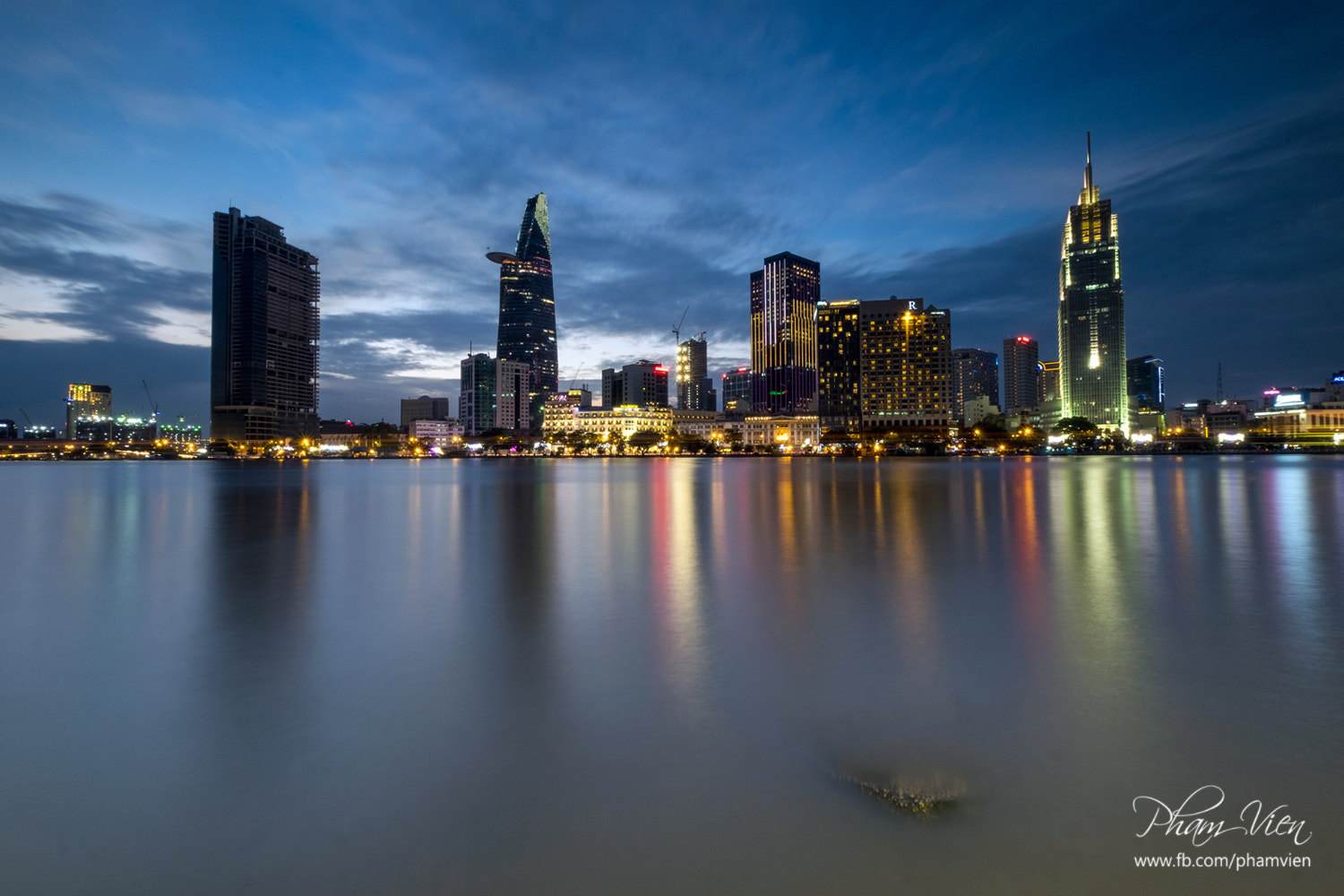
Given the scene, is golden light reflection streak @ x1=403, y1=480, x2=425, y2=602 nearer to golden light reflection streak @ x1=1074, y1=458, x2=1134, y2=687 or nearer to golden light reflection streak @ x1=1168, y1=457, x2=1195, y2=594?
golden light reflection streak @ x1=1074, y1=458, x2=1134, y2=687

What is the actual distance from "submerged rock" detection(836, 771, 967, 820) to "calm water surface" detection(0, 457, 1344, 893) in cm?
16

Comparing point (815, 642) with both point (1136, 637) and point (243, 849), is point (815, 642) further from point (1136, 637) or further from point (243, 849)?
point (243, 849)

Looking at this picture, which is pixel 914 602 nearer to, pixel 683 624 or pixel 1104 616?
pixel 1104 616

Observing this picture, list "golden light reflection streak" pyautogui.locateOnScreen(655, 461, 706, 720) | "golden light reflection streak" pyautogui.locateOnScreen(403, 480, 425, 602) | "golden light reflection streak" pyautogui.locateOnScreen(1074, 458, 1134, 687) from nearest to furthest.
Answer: "golden light reflection streak" pyautogui.locateOnScreen(655, 461, 706, 720) → "golden light reflection streak" pyautogui.locateOnScreen(1074, 458, 1134, 687) → "golden light reflection streak" pyautogui.locateOnScreen(403, 480, 425, 602)

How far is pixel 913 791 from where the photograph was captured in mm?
5230

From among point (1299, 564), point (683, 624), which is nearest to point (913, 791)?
point (683, 624)

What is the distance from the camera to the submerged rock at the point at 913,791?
495 cm

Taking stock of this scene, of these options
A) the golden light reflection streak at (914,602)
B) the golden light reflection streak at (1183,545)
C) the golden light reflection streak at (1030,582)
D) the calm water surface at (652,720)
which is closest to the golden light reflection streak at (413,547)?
the calm water surface at (652,720)

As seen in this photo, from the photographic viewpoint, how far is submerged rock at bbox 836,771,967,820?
4.95 metres

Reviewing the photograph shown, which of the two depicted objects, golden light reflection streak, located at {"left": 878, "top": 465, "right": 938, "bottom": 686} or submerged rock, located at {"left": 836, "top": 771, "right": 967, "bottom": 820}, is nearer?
submerged rock, located at {"left": 836, "top": 771, "right": 967, "bottom": 820}

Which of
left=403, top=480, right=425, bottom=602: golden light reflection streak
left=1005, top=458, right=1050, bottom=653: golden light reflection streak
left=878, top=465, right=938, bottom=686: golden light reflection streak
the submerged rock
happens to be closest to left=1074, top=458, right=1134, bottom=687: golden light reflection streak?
left=1005, top=458, right=1050, bottom=653: golden light reflection streak

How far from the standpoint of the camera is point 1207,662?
859cm

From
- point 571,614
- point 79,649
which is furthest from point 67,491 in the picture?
point 571,614

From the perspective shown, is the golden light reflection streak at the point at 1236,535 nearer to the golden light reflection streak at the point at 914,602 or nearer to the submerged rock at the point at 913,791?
the golden light reflection streak at the point at 914,602
